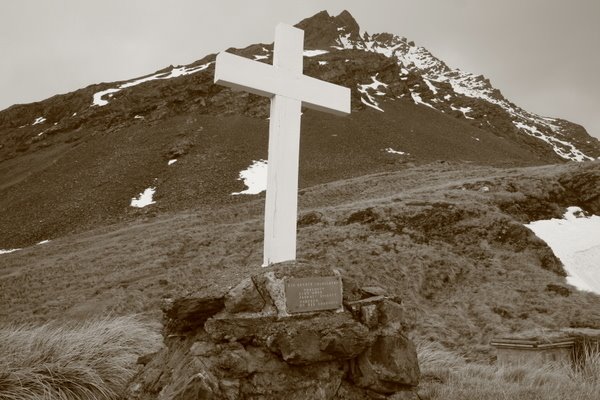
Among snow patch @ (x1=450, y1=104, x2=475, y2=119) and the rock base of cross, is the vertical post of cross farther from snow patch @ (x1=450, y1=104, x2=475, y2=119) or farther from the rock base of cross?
snow patch @ (x1=450, y1=104, x2=475, y2=119)

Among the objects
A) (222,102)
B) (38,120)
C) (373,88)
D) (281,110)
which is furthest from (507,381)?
(38,120)

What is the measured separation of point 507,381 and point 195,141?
47.3 metres

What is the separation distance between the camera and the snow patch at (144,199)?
1461 inches

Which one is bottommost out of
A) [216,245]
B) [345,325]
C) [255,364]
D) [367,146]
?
[255,364]

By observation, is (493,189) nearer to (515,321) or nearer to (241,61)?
(515,321)

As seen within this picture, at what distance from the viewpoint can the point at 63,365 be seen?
4512mm

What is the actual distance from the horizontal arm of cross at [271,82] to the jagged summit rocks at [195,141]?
2909 cm

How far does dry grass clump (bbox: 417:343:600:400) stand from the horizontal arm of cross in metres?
3.78

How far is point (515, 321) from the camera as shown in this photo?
11.6 m

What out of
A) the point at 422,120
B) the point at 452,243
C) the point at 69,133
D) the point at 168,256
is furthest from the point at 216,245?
the point at 69,133

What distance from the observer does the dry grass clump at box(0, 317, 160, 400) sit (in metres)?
4.18

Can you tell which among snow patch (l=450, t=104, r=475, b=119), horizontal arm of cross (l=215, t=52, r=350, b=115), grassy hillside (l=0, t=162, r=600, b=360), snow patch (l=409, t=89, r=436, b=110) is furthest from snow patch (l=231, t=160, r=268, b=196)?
snow patch (l=450, t=104, r=475, b=119)

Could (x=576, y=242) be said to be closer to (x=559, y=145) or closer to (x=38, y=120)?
(x=38, y=120)

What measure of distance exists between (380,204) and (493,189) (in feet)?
17.8
